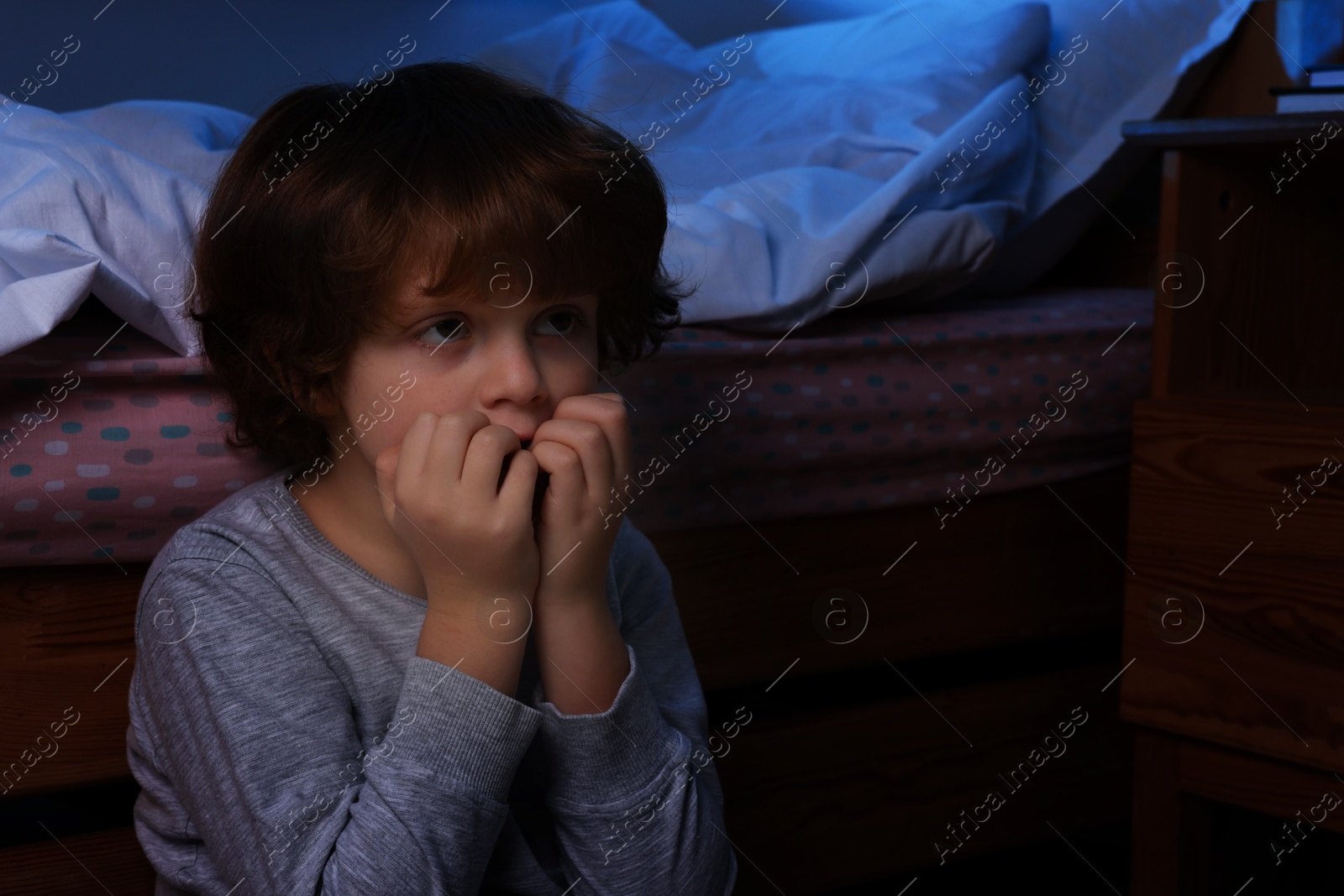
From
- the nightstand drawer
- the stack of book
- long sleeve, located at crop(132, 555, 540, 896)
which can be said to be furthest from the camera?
the stack of book

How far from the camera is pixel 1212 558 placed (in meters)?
0.86

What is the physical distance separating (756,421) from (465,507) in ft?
1.35

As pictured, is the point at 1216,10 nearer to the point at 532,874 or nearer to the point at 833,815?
the point at 833,815

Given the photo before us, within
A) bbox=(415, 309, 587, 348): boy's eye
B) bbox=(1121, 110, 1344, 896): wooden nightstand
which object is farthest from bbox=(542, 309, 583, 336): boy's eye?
bbox=(1121, 110, 1344, 896): wooden nightstand

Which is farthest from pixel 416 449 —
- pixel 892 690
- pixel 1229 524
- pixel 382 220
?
pixel 892 690

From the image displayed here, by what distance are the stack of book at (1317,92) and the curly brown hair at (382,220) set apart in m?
0.62

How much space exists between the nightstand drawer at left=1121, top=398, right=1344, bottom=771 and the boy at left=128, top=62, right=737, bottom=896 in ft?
1.32

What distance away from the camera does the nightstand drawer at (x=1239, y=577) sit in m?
0.81

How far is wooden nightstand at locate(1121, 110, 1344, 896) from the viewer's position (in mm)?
819

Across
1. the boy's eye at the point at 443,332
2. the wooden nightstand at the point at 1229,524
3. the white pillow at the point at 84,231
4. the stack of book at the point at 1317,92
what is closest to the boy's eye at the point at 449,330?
the boy's eye at the point at 443,332

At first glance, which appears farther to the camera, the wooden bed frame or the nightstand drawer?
the wooden bed frame

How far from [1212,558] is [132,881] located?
32.0 inches

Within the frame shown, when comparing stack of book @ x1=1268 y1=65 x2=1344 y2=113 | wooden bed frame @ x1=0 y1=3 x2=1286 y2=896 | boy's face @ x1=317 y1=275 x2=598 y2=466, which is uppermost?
stack of book @ x1=1268 y1=65 x2=1344 y2=113

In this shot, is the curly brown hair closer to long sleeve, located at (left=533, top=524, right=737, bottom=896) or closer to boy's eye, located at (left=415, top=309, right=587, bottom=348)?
boy's eye, located at (left=415, top=309, right=587, bottom=348)
